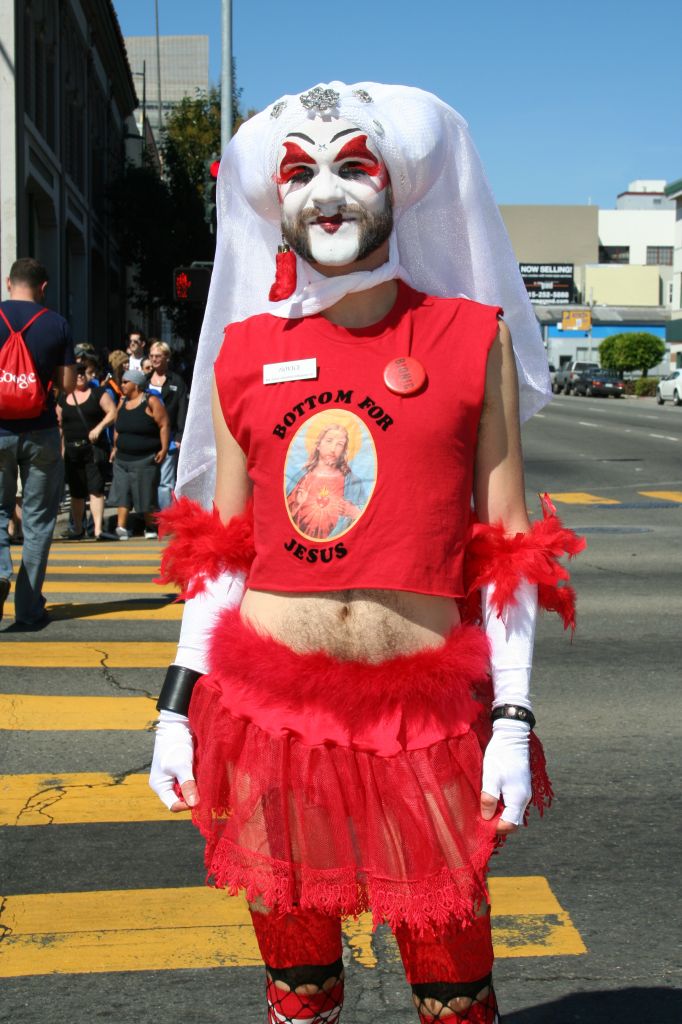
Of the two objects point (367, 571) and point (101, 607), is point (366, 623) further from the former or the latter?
point (101, 607)

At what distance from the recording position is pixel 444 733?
87.5 inches

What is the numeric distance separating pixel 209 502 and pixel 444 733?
801mm

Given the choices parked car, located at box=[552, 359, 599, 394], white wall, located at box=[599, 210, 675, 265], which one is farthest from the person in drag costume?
white wall, located at box=[599, 210, 675, 265]

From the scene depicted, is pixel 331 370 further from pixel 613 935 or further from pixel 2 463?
pixel 2 463

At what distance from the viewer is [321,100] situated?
95.7 inches

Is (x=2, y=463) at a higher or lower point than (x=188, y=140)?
lower

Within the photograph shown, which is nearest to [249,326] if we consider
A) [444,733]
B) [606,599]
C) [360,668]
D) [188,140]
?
[360,668]

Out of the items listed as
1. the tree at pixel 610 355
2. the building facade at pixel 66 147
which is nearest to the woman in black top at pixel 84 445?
the building facade at pixel 66 147

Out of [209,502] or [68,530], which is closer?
[209,502]

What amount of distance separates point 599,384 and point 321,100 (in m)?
61.6

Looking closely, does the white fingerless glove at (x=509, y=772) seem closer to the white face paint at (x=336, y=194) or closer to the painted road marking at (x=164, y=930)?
the white face paint at (x=336, y=194)

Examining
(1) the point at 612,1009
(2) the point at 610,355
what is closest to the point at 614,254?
(2) the point at 610,355

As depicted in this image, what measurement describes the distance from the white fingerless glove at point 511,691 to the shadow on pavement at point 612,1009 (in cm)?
137

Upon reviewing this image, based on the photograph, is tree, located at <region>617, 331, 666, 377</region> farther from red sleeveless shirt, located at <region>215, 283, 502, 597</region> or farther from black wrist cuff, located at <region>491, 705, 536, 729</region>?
black wrist cuff, located at <region>491, 705, 536, 729</region>
